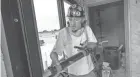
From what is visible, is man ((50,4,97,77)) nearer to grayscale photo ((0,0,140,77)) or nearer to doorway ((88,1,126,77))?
grayscale photo ((0,0,140,77))

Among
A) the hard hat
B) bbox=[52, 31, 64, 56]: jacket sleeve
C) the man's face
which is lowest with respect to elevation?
bbox=[52, 31, 64, 56]: jacket sleeve

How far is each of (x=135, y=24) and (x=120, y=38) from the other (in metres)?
2.02

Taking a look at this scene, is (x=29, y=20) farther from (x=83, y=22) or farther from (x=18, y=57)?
(x=83, y=22)

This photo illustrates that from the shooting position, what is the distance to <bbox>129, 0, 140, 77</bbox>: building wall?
1.92 metres

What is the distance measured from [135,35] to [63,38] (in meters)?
1.34

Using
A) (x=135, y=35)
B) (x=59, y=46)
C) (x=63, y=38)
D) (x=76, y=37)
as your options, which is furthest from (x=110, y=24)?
(x=59, y=46)

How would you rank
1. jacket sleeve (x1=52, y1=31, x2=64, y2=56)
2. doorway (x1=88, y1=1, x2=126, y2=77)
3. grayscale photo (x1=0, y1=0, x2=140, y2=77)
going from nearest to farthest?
1. grayscale photo (x1=0, y1=0, x2=140, y2=77)
2. jacket sleeve (x1=52, y1=31, x2=64, y2=56)
3. doorway (x1=88, y1=1, x2=126, y2=77)

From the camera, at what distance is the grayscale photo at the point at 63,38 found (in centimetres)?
47

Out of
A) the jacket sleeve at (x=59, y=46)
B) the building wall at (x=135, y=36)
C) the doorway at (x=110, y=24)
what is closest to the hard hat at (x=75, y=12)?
the jacket sleeve at (x=59, y=46)

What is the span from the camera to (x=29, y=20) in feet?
1.67

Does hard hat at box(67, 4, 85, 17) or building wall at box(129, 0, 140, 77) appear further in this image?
building wall at box(129, 0, 140, 77)

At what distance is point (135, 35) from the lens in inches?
78.2

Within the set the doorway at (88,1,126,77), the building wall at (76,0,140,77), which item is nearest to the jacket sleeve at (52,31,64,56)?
the building wall at (76,0,140,77)

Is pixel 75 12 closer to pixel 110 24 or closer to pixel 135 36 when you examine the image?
pixel 135 36
